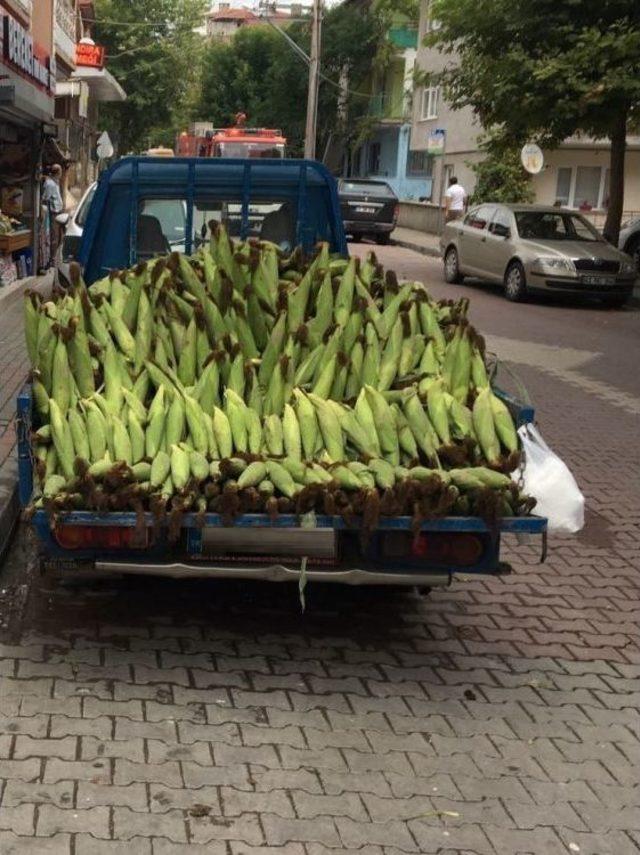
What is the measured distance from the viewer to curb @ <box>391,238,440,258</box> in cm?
3040

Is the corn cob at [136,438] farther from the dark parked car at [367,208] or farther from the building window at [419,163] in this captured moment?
the building window at [419,163]

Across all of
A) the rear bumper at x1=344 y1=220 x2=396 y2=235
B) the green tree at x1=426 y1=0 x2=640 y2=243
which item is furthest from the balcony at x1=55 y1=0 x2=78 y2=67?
the green tree at x1=426 y1=0 x2=640 y2=243

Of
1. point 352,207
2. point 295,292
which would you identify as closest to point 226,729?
point 295,292

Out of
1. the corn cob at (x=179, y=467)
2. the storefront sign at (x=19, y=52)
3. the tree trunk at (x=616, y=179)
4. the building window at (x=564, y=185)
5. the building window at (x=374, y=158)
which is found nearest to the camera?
the corn cob at (x=179, y=467)

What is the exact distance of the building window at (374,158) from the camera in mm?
59062

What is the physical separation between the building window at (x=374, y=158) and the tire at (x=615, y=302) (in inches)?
1572

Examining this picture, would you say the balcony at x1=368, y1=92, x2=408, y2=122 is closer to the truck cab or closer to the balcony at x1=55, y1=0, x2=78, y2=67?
the balcony at x1=55, y1=0, x2=78, y2=67

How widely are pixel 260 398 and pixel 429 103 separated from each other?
44.8 meters

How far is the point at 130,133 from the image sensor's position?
59438 mm

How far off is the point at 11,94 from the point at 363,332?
1001cm

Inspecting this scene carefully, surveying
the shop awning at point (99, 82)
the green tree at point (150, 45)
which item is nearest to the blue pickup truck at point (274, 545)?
the shop awning at point (99, 82)

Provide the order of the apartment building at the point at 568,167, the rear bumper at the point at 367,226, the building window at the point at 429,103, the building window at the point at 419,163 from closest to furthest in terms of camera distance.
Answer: the rear bumper at the point at 367,226, the apartment building at the point at 568,167, the building window at the point at 429,103, the building window at the point at 419,163

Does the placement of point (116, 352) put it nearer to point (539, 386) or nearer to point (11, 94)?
point (539, 386)

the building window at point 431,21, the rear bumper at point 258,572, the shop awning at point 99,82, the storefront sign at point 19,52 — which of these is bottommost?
the rear bumper at point 258,572
